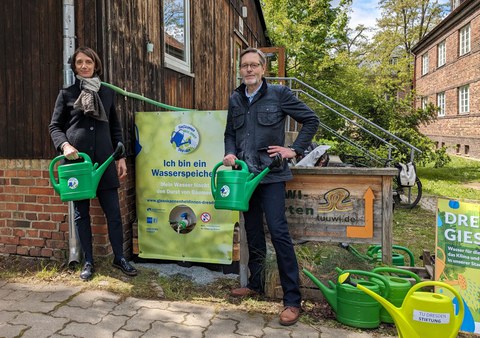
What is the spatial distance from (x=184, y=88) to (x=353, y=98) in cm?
731

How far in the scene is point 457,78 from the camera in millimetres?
20875

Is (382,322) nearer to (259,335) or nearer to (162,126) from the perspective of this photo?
(259,335)

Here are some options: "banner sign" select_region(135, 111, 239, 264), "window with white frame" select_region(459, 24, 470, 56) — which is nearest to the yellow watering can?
"banner sign" select_region(135, 111, 239, 264)

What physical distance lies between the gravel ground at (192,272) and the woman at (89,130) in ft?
1.14

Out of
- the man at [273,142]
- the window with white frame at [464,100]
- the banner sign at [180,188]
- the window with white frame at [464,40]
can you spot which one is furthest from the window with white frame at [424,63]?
the man at [273,142]

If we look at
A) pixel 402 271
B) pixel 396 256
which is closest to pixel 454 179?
pixel 396 256

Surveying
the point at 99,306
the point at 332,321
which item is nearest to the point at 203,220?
the point at 99,306

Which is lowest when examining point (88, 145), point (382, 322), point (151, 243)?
point (382, 322)

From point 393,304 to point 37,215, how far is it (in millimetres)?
3289

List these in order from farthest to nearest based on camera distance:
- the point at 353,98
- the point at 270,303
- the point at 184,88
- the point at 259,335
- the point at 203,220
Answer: the point at 353,98 < the point at 184,88 < the point at 203,220 < the point at 270,303 < the point at 259,335

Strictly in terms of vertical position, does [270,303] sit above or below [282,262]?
below

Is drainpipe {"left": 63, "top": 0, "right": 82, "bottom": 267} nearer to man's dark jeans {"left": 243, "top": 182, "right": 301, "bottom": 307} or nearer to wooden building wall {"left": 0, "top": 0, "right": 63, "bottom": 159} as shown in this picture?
wooden building wall {"left": 0, "top": 0, "right": 63, "bottom": 159}

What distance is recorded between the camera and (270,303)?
338 centimetres

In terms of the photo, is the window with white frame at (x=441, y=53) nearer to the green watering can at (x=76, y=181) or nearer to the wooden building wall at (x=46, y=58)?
the wooden building wall at (x=46, y=58)
